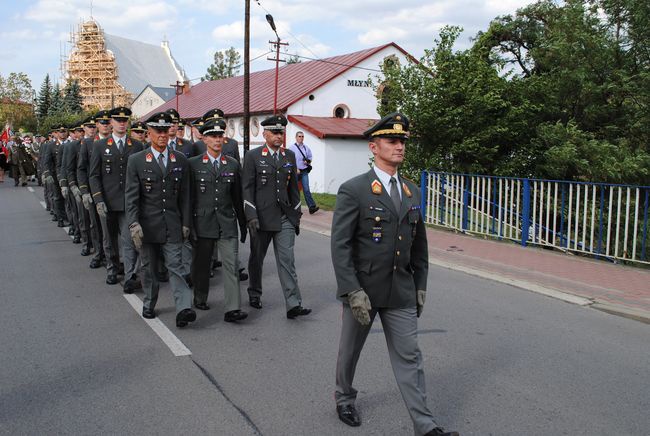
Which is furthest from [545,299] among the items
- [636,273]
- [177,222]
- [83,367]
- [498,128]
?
[498,128]

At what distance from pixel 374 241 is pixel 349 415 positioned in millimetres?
1142

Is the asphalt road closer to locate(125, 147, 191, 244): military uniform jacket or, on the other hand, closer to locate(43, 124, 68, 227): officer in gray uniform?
locate(125, 147, 191, 244): military uniform jacket

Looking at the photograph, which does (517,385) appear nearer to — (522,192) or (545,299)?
(545,299)

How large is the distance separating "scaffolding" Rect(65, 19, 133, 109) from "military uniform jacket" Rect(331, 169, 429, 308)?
9437 cm

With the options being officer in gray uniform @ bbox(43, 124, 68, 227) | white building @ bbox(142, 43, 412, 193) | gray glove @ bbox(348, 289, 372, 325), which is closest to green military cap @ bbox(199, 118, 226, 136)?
gray glove @ bbox(348, 289, 372, 325)

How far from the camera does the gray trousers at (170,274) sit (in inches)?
243

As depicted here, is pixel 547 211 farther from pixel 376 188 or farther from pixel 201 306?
pixel 376 188

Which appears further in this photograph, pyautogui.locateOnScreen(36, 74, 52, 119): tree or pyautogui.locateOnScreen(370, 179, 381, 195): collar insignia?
pyautogui.locateOnScreen(36, 74, 52, 119): tree

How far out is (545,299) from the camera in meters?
7.83

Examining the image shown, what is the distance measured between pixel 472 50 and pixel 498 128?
6.82 feet

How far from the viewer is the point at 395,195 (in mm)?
3807

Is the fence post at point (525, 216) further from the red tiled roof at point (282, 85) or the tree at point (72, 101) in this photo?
the tree at point (72, 101)

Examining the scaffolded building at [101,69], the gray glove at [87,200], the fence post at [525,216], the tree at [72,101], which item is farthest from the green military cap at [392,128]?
the scaffolded building at [101,69]

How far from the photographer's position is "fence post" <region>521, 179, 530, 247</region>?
11273 millimetres
